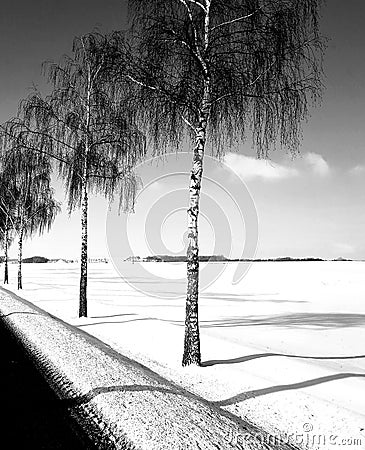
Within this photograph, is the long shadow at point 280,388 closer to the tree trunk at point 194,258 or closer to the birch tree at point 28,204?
the tree trunk at point 194,258

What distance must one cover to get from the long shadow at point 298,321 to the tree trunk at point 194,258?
508cm

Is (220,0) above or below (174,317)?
above

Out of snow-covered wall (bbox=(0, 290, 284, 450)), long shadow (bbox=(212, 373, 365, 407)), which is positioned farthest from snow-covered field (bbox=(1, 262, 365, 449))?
snow-covered wall (bbox=(0, 290, 284, 450))

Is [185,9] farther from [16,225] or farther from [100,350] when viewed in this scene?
[16,225]

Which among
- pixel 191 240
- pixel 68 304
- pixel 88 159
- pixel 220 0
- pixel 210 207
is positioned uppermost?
pixel 220 0

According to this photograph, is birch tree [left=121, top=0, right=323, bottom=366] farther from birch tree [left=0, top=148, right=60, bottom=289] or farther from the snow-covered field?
birch tree [left=0, top=148, right=60, bottom=289]

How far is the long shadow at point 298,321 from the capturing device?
13.2 meters

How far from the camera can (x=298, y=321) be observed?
46.3 ft

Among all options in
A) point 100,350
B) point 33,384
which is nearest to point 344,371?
point 100,350

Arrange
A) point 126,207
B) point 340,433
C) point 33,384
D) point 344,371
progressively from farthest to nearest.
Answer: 1. point 126,207
2. point 344,371
3. point 33,384
4. point 340,433

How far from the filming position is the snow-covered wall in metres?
4.22

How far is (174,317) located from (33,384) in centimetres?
897

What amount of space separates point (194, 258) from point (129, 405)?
349 centimetres

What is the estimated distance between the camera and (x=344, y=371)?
286 inches
